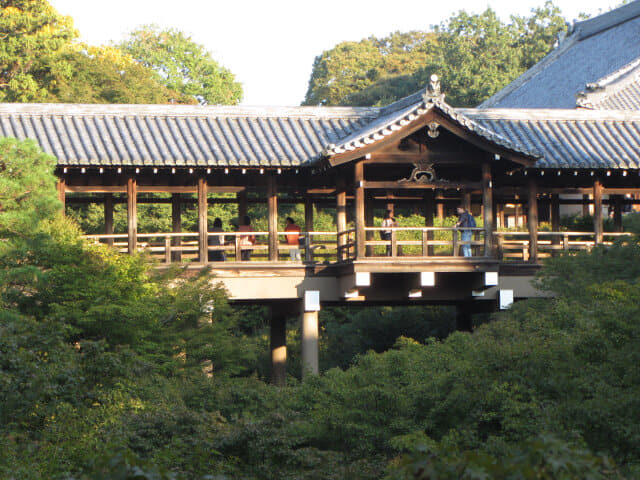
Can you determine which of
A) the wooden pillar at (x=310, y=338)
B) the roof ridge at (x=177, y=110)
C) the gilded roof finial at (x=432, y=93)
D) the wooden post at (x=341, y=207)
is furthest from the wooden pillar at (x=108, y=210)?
the gilded roof finial at (x=432, y=93)

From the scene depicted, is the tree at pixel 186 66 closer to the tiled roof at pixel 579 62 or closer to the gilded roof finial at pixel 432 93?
the tiled roof at pixel 579 62

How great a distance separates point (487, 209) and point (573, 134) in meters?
4.24

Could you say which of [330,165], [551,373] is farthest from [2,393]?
[330,165]

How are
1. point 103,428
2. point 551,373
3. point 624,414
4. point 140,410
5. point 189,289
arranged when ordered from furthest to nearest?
1. point 189,289
2. point 140,410
3. point 103,428
4. point 551,373
5. point 624,414

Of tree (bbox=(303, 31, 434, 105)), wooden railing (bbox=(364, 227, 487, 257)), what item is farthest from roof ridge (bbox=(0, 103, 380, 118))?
tree (bbox=(303, 31, 434, 105))

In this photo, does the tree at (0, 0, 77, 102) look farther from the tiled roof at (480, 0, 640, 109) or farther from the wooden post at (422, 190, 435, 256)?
the tiled roof at (480, 0, 640, 109)

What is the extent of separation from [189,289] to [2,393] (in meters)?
7.42

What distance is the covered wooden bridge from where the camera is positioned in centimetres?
1950

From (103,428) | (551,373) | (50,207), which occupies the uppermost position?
(50,207)

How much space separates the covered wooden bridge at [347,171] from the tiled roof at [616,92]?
762cm

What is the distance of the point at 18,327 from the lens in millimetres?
12148

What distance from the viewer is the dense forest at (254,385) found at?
29.8ft

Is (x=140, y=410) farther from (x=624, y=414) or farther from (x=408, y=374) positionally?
(x=624, y=414)

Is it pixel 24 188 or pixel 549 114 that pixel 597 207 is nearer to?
pixel 549 114
